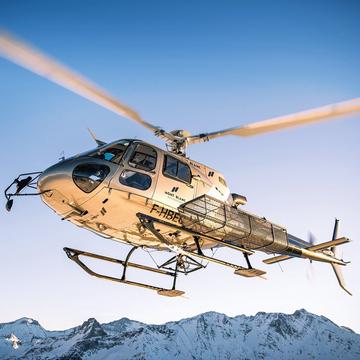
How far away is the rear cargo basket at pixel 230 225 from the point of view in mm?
13797

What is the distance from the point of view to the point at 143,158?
1332cm

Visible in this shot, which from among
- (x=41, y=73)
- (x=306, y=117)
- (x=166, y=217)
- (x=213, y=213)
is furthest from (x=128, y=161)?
(x=306, y=117)

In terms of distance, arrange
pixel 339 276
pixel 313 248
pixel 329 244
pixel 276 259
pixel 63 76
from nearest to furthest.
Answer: pixel 63 76, pixel 329 244, pixel 313 248, pixel 276 259, pixel 339 276

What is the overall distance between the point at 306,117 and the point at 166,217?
509 cm

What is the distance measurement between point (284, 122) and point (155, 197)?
4423 mm

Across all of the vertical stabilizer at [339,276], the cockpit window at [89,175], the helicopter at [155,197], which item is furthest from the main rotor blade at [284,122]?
the vertical stabilizer at [339,276]

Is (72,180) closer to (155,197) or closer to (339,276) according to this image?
(155,197)

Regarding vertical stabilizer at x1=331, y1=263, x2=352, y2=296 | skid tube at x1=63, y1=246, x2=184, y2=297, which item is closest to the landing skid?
skid tube at x1=63, y1=246, x2=184, y2=297

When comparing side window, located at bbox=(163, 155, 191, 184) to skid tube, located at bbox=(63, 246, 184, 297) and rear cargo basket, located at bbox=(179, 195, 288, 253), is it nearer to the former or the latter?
rear cargo basket, located at bbox=(179, 195, 288, 253)

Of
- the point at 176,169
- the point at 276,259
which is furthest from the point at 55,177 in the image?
the point at 276,259

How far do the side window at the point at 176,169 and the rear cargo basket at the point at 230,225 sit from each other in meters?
0.95

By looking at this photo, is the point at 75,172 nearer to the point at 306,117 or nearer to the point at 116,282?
the point at 116,282

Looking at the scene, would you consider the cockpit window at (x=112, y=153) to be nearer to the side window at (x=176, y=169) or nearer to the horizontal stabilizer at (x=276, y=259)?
the side window at (x=176, y=169)

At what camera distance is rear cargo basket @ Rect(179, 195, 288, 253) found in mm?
13797
